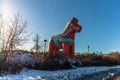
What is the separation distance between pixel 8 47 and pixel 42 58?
4494 millimetres

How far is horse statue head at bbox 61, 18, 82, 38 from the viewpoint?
33.3 m

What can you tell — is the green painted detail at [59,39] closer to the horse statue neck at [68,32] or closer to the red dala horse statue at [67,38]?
the red dala horse statue at [67,38]

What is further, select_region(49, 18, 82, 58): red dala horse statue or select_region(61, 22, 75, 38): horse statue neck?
select_region(61, 22, 75, 38): horse statue neck

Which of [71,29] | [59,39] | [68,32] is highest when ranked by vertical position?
[71,29]

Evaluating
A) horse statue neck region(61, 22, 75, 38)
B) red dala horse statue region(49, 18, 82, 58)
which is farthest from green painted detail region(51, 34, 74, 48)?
horse statue neck region(61, 22, 75, 38)

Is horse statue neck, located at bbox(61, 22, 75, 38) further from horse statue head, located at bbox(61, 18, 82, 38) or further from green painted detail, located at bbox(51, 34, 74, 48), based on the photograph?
green painted detail, located at bbox(51, 34, 74, 48)

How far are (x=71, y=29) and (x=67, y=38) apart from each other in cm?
134

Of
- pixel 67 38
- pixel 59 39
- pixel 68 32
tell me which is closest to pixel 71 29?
Answer: pixel 68 32

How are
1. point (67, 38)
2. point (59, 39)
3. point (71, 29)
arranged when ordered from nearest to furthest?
point (67, 38)
point (59, 39)
point (71, 29)

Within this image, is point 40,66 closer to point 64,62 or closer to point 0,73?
point 64,62

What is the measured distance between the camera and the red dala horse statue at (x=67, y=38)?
32.7 meters

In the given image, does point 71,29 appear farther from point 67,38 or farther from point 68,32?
point 67,38

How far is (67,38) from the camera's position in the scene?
32.8 meters

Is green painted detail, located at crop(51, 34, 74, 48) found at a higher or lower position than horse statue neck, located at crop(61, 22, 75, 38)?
lower
